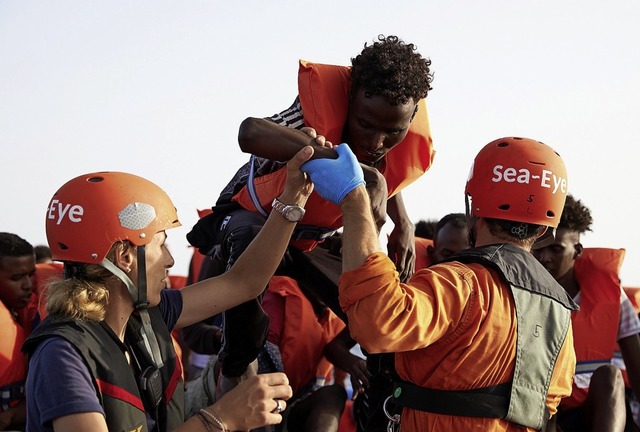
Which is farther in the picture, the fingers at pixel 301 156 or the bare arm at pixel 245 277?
the bare arm at pixel 245 277

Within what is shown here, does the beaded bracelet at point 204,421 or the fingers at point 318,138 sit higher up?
the fingers at point 318,138

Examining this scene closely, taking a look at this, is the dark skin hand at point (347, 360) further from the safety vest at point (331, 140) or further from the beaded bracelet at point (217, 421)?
the beaded bracelet at point (217, 421)

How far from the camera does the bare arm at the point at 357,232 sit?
143 inches

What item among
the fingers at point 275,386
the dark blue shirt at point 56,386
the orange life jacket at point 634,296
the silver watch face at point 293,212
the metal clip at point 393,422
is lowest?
the orange life jacket at point 634,296

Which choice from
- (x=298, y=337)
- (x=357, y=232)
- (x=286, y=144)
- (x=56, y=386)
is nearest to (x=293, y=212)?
(x=286, y=144)

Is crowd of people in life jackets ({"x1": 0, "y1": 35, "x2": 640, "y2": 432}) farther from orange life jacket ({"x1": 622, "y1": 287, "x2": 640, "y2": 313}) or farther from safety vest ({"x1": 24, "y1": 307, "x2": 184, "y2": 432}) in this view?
orange life jacket ({"x1": 622, "y1": 287, "x2": 640, "y2": 313})

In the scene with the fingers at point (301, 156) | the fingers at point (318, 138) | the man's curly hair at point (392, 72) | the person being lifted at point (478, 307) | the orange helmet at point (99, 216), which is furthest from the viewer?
the man's curly hair at point (392, 72)

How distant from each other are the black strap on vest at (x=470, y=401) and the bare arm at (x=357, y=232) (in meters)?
0.67

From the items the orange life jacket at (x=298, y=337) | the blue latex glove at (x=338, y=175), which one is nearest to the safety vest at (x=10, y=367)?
the orange life jacket at (x=298, y=337)

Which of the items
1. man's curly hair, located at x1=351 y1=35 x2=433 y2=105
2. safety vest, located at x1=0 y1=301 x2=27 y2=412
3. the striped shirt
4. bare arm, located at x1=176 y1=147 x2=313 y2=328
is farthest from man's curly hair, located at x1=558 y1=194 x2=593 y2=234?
safety vest, located at x1=0 y1=301 x2=27 y2=412

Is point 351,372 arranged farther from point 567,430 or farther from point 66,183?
point 66,183

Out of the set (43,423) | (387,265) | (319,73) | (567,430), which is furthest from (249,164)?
(567,430)

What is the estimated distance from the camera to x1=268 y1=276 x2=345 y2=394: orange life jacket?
683 centimetres

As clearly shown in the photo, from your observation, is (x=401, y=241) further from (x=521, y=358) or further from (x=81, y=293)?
(x=81, y=293)
